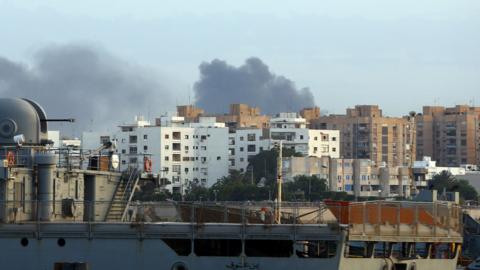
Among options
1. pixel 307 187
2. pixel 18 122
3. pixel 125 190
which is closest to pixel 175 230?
pixel 125 190

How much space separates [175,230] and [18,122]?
24.4ft

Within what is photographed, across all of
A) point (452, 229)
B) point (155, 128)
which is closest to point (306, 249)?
point (452, 229)

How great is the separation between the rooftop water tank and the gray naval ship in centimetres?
3

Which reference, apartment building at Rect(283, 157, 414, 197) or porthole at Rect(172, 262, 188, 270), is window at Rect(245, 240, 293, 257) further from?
apartment building at Rect(283, 157, 414, 197)

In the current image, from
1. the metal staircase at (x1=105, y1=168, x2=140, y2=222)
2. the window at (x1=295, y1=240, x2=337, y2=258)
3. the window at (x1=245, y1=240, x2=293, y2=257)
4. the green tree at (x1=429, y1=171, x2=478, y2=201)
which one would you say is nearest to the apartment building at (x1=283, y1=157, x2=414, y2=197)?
the green tree at (x1=429, y1=171, x2=478, y2=201)

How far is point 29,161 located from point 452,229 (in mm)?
14274

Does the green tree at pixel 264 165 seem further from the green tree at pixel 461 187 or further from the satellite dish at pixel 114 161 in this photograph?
the satellite dish at pixel 114 161

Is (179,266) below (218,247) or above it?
below

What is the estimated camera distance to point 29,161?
45438mm

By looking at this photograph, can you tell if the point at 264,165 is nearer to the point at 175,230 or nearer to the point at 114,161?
the point at 114,161

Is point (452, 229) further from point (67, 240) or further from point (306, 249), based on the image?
point (67, 240)

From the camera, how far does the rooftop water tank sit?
47.0 meters

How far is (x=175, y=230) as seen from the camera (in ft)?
143

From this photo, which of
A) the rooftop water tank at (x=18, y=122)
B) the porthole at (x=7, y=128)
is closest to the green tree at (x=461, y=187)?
the rooftop water tank at (x=18, y=122)
